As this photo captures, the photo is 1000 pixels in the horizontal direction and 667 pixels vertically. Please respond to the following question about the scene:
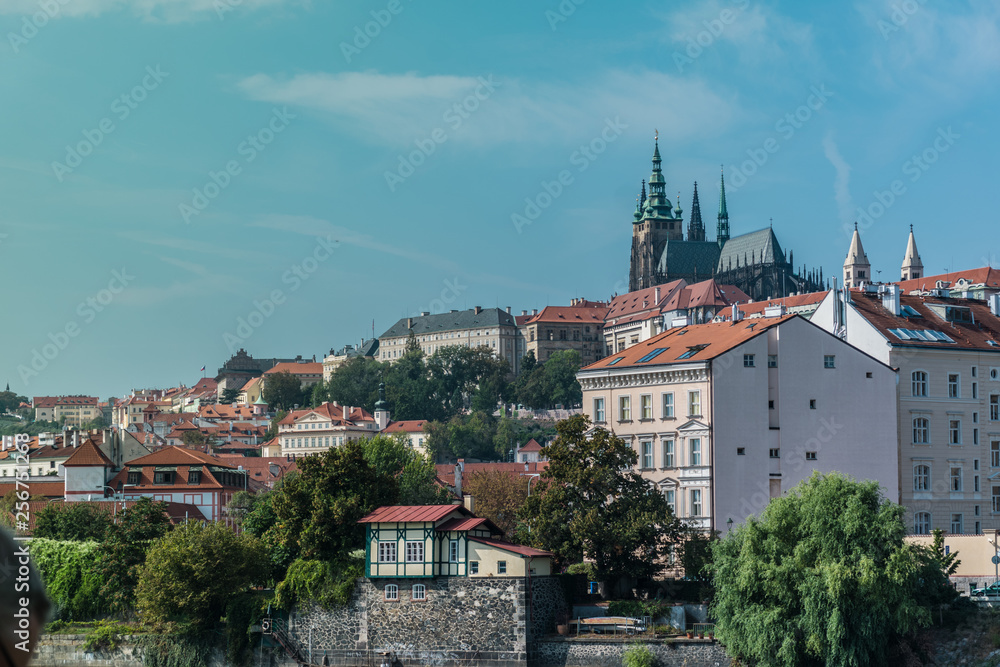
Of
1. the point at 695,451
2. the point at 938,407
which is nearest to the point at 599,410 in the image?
the point at 695,451

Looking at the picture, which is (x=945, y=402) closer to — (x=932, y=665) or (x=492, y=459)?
(x=932, y=665)

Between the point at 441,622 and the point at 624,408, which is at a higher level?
the point at 624,408

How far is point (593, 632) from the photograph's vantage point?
48.9m

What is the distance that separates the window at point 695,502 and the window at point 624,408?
5.60 metres

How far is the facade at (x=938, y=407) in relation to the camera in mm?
61031

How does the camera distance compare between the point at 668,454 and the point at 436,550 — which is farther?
the point at 668,454

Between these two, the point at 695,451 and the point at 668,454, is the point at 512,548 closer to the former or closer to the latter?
the point at 695,451

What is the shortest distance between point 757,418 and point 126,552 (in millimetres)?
29584

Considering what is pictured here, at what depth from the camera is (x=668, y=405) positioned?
58969mm

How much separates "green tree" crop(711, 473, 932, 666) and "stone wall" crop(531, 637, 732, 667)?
121 cm

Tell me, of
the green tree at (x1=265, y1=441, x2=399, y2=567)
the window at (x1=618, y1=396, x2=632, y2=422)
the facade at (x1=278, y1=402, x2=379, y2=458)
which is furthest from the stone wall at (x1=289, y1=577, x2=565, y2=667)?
the facade at (x1=278, y1=402, x2=379, y2=458)

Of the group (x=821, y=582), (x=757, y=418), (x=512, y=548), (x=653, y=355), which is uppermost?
(x=653, y=355)

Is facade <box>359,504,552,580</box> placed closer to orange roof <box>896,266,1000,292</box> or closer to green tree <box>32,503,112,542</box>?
green tree <box>32,503,112,542</box>

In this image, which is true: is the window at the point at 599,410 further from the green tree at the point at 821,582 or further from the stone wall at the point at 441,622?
the green tree at the point at 821,582
